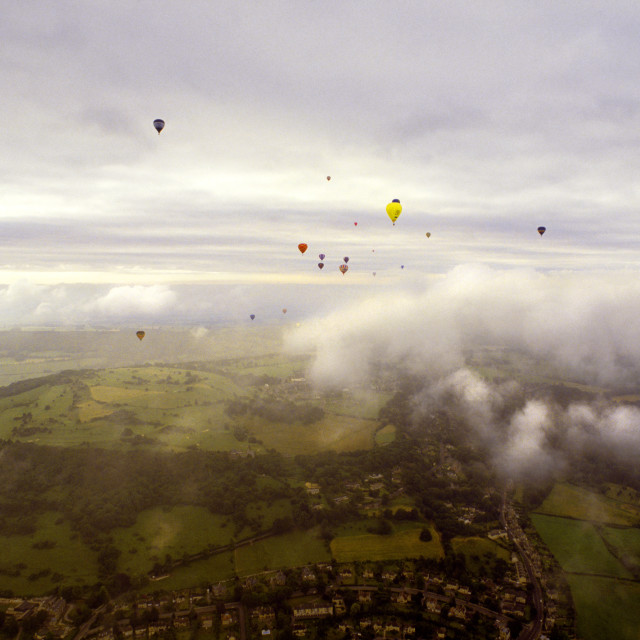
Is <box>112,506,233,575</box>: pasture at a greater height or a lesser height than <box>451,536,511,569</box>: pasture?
lesser

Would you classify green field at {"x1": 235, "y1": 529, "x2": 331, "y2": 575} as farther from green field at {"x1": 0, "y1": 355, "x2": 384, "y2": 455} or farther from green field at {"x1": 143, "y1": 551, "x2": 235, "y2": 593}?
green field at {"x1": 0, "y1": 355, "x2": 384, "y2": 455}

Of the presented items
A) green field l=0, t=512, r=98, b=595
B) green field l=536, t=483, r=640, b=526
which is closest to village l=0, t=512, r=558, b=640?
green field l=0, t=512, r=98, b=595

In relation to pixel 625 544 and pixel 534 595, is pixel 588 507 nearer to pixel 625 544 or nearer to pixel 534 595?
pixel 625 544

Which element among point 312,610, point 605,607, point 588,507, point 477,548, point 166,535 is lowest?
point 166,535

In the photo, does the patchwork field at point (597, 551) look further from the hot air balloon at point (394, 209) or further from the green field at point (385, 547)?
the hot air balloon at point (394, 209)

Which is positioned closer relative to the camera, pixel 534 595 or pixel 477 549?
pixel 534 595

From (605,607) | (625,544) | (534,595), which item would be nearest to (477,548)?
(534,595)
